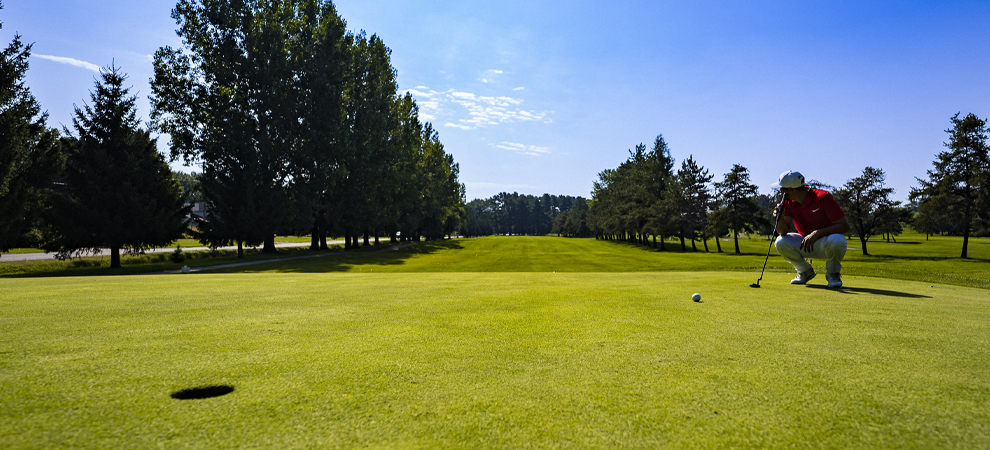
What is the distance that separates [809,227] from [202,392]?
404 inches

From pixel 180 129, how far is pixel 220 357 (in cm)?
4220

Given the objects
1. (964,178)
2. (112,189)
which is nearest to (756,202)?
(964,178)

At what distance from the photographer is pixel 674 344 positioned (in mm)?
3896

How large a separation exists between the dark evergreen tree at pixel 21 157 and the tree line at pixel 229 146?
6 centimetres

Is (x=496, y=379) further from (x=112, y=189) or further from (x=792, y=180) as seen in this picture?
(x=112, y=189)

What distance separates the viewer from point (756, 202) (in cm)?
5822

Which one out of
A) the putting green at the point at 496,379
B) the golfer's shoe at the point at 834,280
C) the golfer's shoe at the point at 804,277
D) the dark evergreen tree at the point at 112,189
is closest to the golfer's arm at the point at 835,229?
the golfer's shoe at the point at 834,280

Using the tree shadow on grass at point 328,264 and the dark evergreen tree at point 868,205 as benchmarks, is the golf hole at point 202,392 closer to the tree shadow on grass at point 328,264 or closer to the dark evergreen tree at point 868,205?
the tree shadow on grass at point 328,264

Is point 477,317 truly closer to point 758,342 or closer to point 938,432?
point 758,342

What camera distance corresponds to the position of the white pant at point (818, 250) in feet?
28.3

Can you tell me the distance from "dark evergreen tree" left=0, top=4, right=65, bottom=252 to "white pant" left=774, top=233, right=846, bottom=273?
1331 inches

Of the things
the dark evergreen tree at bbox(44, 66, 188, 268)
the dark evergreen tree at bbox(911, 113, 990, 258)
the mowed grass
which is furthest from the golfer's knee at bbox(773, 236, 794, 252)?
the dark evergreen tree at bbox(911, 113, 990, 258)

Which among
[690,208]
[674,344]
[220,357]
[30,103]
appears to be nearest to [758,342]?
[674,344]

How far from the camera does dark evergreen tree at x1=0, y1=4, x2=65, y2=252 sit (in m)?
24.0
